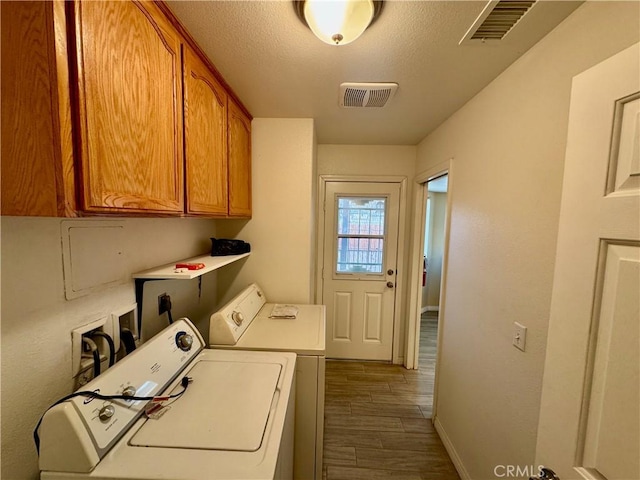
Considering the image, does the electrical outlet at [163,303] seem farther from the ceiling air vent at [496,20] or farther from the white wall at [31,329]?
the ceiling air vent at [496,20]

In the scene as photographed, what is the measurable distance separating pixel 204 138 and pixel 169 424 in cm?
122

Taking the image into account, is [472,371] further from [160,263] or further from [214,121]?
[214,121]

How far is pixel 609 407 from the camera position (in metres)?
0.59

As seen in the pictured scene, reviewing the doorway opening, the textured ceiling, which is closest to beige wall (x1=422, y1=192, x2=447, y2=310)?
the doorway opening

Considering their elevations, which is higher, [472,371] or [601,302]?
[601,302]

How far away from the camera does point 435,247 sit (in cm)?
461

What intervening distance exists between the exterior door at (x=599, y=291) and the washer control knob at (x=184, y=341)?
55.0 inches

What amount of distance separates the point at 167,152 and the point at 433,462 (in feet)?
7.92

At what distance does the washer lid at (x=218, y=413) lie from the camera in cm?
79

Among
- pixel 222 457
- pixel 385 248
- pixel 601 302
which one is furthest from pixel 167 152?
pixel 385 248

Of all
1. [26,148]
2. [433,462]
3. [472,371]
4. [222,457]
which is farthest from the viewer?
[433,462]

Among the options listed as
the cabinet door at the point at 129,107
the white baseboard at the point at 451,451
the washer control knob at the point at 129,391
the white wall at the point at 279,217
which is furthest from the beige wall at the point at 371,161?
the washer control knob at the point at 129,391

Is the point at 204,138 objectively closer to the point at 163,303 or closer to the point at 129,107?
the point at 129,107

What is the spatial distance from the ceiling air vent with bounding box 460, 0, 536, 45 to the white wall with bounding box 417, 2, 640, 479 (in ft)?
0.61
